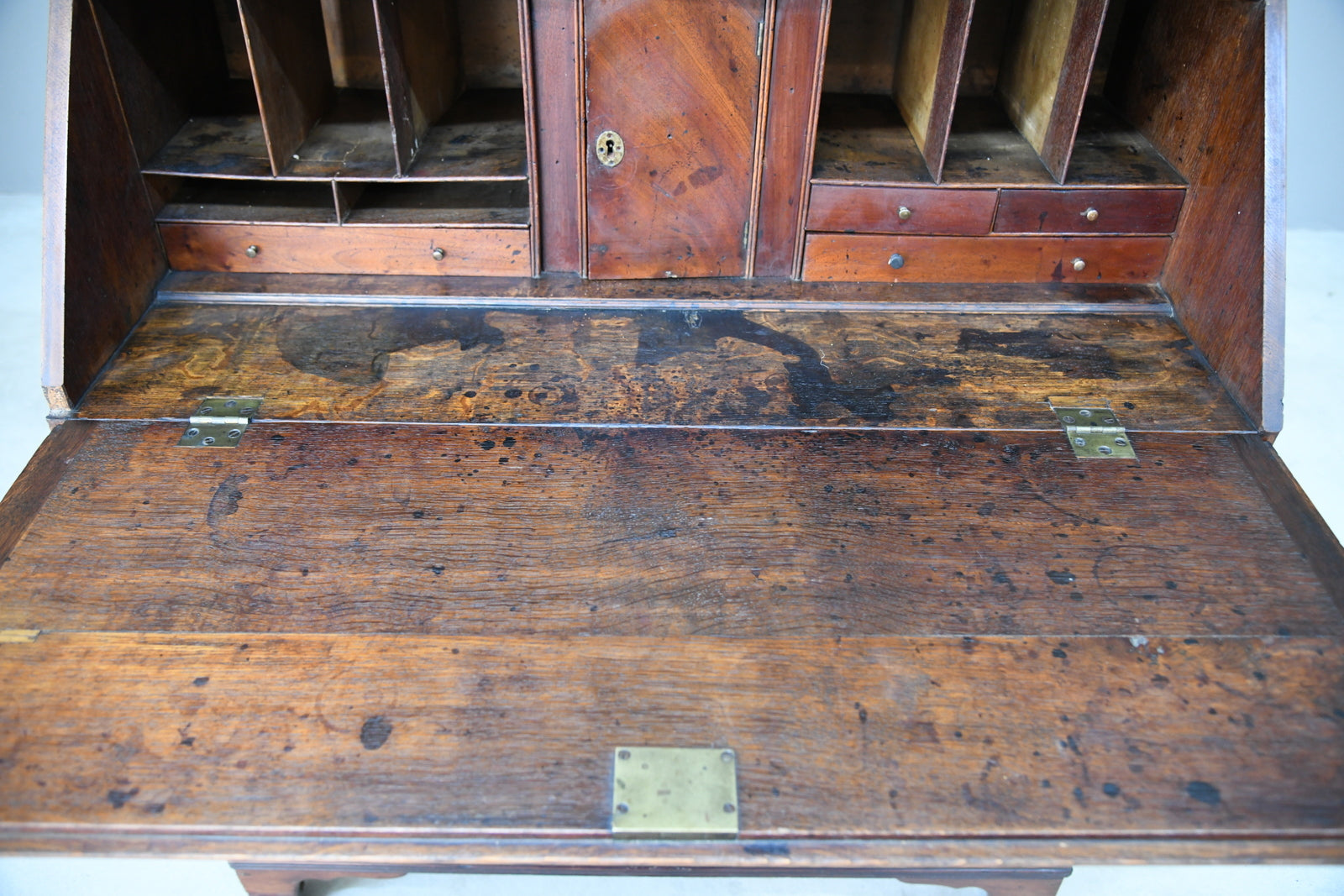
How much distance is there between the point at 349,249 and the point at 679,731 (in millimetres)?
1348

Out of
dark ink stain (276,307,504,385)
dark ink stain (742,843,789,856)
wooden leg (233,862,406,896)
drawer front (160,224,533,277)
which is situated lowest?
wooden leg (233,862,406,896)

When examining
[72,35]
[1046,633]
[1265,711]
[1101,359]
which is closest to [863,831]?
[1046,633]

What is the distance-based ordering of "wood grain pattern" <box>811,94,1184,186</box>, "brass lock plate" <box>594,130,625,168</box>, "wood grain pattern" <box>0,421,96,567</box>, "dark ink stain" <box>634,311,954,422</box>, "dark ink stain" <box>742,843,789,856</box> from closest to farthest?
"dark ink stain" <box>742,843,789,856</box>
"wood grain pattern" <box>0,421,96,567</box>
"dark ink stain" <box>634,311,954,422</box>
"brass lock plate" <box>594,130,625,168</box>
"wood grain pattern" <box>811,94,1184,186</box>

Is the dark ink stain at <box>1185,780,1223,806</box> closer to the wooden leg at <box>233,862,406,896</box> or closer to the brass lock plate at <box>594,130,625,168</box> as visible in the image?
the wooden leg at <box>233,862,406,896</box>

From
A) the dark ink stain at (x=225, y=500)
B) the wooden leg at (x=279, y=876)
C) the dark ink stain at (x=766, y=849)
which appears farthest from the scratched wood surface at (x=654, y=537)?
the wooden leg at (x=279, y=876)

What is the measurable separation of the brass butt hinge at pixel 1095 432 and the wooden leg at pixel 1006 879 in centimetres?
70

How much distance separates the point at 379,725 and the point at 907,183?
4.81ft

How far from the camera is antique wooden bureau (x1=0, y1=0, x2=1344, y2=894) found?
3.91 feet

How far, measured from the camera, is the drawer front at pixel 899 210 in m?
1.99

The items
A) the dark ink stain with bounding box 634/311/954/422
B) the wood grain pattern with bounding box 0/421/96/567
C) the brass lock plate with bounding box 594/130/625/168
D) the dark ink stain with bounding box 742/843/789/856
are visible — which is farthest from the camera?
A: the brass lock plate with bounding box 594/130/625/168

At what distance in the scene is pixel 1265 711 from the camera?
50.1 inches

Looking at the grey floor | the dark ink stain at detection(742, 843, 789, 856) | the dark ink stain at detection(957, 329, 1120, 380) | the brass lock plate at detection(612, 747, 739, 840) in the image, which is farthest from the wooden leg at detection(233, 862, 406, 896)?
the dark ink stain at detection(957, 329, 1120, 380)

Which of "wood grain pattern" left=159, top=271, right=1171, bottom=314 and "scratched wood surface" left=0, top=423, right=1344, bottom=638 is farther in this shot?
"wood grain pattern" left=159, top=271, right=1171, bottom=314

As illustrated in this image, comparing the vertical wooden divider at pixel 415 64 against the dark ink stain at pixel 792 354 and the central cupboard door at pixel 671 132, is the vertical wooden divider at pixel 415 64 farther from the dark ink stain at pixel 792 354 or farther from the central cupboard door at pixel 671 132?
the dark ink stain at pixel 792 354
